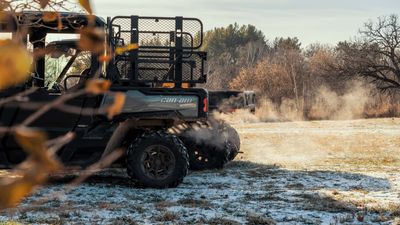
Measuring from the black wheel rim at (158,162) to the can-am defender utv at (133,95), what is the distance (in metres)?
0.01

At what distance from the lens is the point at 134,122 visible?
25.6 feet

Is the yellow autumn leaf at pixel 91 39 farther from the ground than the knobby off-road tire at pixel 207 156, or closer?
farther from the ground

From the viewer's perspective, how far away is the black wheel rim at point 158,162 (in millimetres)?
7605

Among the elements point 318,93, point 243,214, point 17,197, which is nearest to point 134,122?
point 243,214

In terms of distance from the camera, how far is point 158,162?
25.1ft

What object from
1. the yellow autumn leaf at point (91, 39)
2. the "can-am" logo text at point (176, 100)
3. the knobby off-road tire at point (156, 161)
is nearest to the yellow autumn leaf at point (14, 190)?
the yellow autumn leaf at point (91, 39)

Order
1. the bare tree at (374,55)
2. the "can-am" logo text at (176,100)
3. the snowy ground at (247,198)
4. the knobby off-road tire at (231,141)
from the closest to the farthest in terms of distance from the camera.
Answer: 1. the snowy ground at (247,198)
2. the "can-am" logo text at (176,100)
3. the knobby off-road tire at (231,141)
4. the bare tree at (374,55)

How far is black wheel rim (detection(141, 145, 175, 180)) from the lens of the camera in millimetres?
7605

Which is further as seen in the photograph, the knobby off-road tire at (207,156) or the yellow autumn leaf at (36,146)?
the knobby off-road tire at (207,156)

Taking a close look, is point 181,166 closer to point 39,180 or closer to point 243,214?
point 243,214

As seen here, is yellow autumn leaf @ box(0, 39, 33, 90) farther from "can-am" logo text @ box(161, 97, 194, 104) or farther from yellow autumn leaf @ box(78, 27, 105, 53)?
"can-am" logo text @ box(161, 97, 194, 104)

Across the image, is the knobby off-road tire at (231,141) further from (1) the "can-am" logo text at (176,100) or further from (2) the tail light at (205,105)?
(1) the "can-am" logo text at (176,100)

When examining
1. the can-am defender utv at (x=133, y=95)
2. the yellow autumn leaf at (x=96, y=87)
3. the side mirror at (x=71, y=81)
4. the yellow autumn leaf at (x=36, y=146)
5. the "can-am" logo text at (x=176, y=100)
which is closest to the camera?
the yellow autumn leaf at (x=36, y=146)

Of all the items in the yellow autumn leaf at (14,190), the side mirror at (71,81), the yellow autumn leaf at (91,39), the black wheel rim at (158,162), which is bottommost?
the black wheel rim at (158,162)
